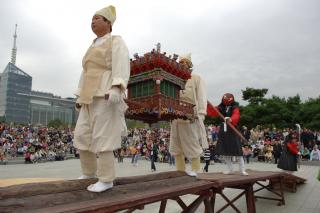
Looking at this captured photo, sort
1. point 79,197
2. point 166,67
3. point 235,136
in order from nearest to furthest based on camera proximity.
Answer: point 79,197 < point 166,67 < point 235,136

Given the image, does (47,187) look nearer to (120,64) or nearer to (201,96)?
(120,64)

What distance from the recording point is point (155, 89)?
4484mm

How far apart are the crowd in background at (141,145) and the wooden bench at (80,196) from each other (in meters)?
12.0

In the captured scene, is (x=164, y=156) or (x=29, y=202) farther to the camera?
(x=164, y=156)

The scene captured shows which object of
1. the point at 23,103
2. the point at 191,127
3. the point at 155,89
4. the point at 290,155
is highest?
the point at 23,103

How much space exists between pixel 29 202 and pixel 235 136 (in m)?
4.52

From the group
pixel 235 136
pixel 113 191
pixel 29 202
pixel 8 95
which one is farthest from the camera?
Result: pixel 8 95

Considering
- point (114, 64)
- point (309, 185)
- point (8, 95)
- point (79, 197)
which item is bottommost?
point (309, 185)

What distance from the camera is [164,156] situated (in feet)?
68.2

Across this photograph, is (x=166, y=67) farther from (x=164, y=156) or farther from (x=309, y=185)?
(x=164, y=156)

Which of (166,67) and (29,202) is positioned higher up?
(166,67)

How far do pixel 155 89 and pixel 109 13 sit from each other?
1.25 meters

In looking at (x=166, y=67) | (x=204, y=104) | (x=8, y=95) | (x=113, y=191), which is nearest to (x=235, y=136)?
(x=204, y=104)

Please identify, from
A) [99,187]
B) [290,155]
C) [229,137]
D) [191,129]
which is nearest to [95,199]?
[99,187]
